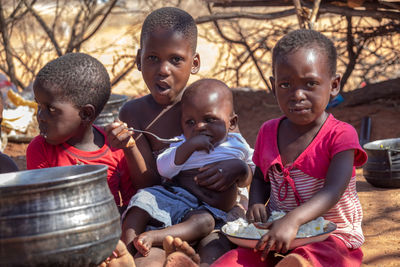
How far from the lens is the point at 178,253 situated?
7.96 ft

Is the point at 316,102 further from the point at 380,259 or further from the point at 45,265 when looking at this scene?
the point at 45,265

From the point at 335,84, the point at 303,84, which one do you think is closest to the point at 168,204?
the point at 303,84

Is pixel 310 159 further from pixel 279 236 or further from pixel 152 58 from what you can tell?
pixel 152 58

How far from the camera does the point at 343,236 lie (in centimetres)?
262

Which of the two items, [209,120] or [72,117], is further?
[209,120]

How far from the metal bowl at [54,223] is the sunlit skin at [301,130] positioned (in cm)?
72

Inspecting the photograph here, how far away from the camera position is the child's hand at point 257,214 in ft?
8.71

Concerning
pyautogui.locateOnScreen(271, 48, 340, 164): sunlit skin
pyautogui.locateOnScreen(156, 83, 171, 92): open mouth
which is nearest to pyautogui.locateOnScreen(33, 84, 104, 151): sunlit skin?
pyautogui.locateOnScreen(156, 83, 171, 92): open mouth

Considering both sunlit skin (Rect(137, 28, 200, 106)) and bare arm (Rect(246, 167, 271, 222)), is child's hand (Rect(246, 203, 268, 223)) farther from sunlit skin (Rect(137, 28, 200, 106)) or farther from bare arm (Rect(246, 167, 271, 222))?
sunlit skin (Rect(137, 28, 200, 106))

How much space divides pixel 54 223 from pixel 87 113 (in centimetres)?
117

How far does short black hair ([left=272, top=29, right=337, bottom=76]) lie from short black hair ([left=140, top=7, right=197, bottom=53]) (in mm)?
710

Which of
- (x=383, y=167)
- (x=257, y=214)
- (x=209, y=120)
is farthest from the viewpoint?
(x=383, y=167)

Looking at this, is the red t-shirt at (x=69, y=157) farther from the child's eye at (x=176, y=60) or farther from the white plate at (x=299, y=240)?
the white plate at (x=299, y=240)

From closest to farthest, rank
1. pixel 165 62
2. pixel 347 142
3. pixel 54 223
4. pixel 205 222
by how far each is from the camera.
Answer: pixel 54 223, pixel 347 142, pixel 205 222, pixel 165 62
